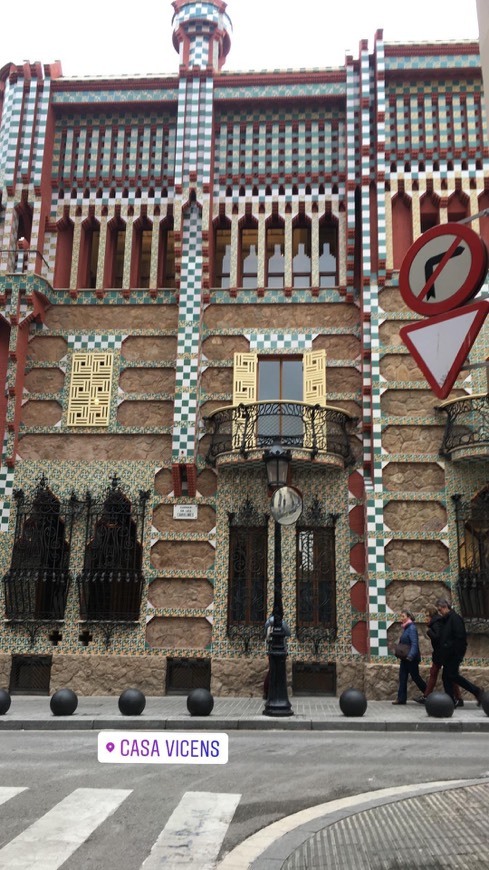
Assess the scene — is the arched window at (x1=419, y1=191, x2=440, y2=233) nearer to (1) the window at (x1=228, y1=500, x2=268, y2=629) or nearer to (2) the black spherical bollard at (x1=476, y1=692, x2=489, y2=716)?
(1) the window at (x1=228, y1=500, x2=268, y2=629)

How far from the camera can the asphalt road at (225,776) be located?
5.85 metres

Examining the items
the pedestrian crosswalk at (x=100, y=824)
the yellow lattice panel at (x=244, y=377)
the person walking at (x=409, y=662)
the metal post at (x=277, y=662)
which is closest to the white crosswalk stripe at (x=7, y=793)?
the pedestrian crosswalk at (x=100, y=824)

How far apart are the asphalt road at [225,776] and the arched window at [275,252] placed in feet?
37.4

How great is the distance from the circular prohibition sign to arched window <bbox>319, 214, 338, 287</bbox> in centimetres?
1266

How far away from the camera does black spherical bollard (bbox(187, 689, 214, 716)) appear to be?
39.3 feet

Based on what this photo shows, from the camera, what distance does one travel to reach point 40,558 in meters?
17.0

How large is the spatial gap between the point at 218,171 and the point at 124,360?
17.5 ft

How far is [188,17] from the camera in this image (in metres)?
19.5

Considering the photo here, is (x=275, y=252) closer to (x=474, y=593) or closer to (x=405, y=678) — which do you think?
(x=474, y=593)

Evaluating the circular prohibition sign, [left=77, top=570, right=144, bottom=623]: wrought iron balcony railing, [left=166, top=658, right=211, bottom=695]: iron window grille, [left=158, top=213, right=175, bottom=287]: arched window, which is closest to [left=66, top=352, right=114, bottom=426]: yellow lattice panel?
[left=158, top=213, right=175, bottom=287]: arched window

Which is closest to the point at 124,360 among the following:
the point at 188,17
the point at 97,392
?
the point at 97,392

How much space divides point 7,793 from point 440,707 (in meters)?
7.17

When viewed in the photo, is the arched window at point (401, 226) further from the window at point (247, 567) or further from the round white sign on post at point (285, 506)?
the round white sign on post at point (285, 506)

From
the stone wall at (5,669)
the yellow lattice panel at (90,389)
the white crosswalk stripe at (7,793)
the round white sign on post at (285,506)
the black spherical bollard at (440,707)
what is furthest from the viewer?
the yellow lattice panel at (90,389)
